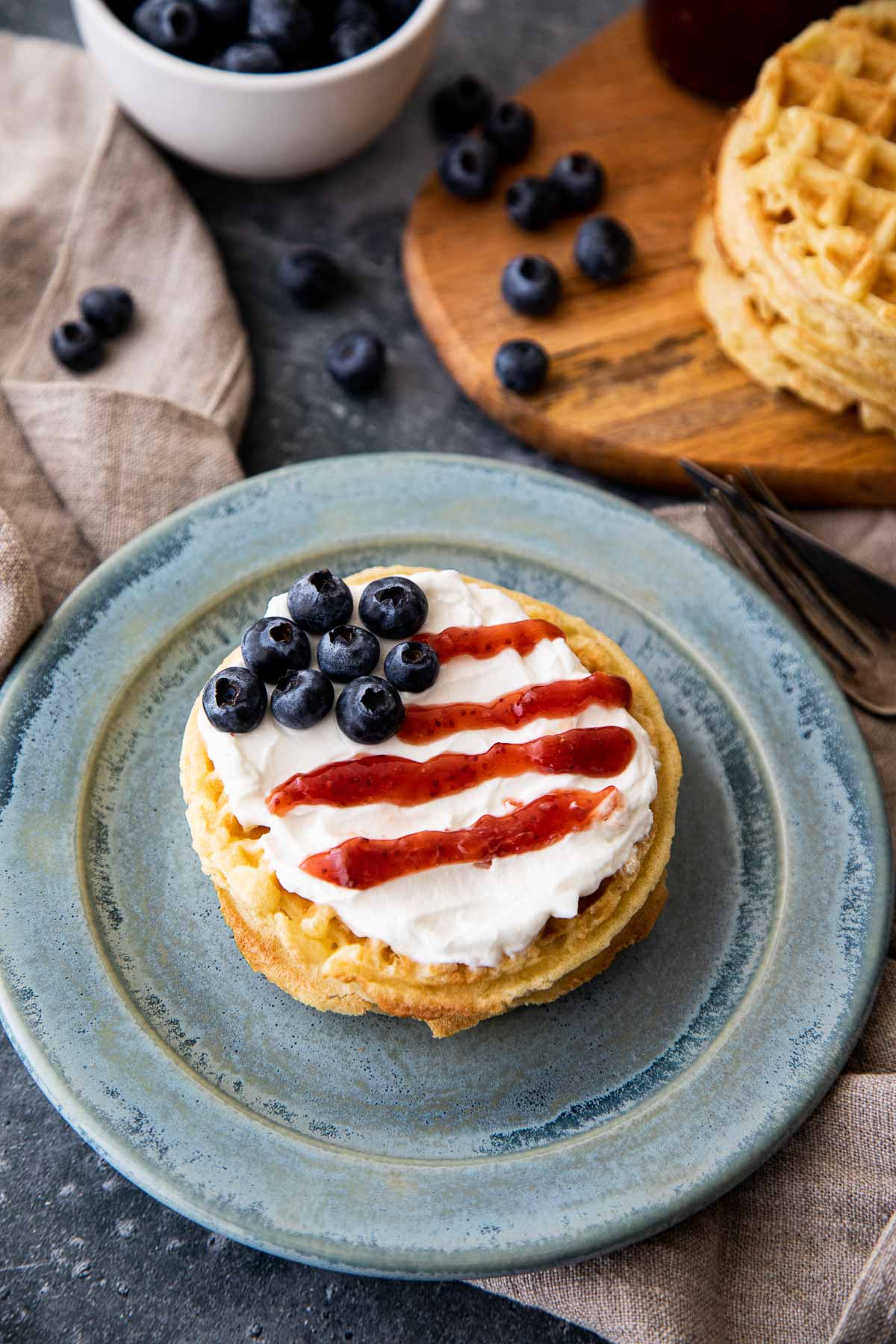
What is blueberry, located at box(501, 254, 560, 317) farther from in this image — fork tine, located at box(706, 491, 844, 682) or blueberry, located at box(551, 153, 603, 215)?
fork tine, located at box(706, 491, 844, 682)

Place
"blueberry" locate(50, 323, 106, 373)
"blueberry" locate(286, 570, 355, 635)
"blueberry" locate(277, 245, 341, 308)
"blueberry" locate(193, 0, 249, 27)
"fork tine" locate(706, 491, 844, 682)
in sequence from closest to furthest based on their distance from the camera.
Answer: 1. "blueberry" locate(286, 570, 355, 635)
2. "fork tine" locate(706, 491, 844, 682)
3. "blueberry" locate(50, 323, 106, 373)
4. "blueberry" locate(193, 0, 249, 27)
5. "blueberry" locate(277, 245, 341, 308)

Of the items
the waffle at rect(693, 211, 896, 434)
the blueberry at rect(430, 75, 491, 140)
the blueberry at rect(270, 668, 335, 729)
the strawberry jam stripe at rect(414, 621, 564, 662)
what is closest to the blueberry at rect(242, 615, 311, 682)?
the blueberry at rect(270, 668, 335, 729)

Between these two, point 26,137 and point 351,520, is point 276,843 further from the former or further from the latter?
point 26,137

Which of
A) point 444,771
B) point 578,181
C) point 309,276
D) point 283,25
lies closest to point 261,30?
point 283,25

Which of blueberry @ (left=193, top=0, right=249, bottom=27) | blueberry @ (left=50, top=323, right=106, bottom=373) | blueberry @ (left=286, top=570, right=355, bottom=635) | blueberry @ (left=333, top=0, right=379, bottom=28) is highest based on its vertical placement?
blueberry @ (left=333, top=0, right=379, bottom=28)

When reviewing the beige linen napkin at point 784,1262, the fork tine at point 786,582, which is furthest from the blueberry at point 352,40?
the beige linen napkin at point 784,1262

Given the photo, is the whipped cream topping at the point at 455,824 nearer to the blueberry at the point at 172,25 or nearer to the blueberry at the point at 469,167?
the blueberry at the point at 469,167

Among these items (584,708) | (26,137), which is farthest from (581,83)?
(584,708)
